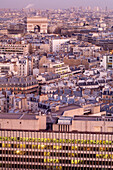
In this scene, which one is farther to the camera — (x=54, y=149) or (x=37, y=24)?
(x=37, y=24)

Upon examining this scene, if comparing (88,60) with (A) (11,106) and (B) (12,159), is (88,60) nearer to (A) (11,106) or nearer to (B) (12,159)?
(A) (11,106)

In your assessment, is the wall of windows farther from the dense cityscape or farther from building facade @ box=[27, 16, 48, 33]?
building facade @ box=[27, 16, 48, 33]

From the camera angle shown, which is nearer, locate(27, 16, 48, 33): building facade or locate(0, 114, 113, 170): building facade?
locate(0, 114, 113, 170): building facade

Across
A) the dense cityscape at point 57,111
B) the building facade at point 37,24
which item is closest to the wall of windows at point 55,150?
the dense cityscape at point 57,111

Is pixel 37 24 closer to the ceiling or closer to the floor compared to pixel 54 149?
closer to the floor

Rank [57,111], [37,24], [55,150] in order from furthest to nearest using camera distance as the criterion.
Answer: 1. [37,24]
2. [57,111]
3. [55,150]

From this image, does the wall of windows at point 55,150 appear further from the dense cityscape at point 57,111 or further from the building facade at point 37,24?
the building facade at point 37,24

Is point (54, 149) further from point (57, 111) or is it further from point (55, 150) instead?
point (57, 111)

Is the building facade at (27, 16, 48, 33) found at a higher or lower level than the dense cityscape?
lower

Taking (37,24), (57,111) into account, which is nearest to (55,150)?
(57,111)

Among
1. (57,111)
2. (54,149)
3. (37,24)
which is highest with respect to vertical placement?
(54,149)

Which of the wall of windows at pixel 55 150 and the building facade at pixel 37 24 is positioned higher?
the wall of windows at pixel 55 150

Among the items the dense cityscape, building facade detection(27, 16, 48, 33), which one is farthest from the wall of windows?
building facade detection(27, 16, 48, 33)
